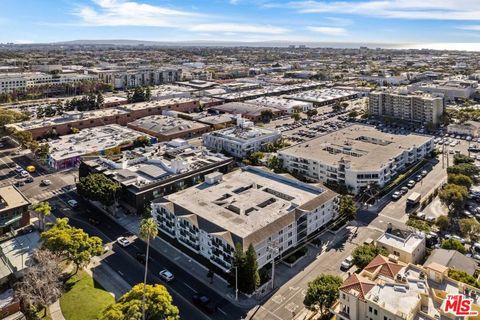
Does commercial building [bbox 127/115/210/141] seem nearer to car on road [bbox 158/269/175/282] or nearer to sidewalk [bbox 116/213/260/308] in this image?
sidewalk [bbox 116/213/260/308]

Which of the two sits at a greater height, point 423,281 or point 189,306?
point 423,281

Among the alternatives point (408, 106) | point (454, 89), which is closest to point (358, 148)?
point (408, 106)

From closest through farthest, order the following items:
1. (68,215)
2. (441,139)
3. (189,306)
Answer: (189,306), (68,215), (441,139)

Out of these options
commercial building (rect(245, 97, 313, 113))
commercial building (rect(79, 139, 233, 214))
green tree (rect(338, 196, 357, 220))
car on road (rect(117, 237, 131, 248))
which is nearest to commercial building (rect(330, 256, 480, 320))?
green tree (rect(338, 196, 357, 220))

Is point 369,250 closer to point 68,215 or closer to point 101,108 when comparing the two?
point 68,215

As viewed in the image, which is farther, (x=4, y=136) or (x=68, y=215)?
(x=4, y=136)

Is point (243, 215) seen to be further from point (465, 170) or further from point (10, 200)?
point (465, 170)

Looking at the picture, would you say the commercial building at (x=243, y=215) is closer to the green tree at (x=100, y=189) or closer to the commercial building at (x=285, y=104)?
the green tree at (x=100, y=189)

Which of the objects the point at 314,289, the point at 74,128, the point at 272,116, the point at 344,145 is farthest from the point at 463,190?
the point at 74,128
